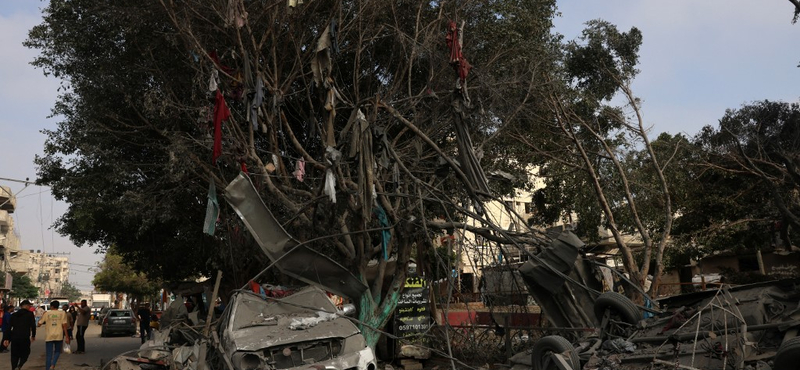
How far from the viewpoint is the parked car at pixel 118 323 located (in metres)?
32.9

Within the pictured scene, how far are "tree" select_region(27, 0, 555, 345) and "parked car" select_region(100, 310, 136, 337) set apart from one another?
1611 cm

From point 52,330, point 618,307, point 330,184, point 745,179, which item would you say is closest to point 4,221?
point 52,330

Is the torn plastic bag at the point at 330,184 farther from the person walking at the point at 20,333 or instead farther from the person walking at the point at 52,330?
the person walking at the point at 52,330

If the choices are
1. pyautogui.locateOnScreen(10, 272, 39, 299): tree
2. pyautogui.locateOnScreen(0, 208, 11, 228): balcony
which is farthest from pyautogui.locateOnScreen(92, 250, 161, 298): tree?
pyautogui.locateOnScreen(10, 272, 39, 299): tree

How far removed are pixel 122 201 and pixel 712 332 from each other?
1442 cm

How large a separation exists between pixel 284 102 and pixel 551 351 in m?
9.16

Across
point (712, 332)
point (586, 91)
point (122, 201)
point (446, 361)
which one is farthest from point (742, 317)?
point (122, 201)

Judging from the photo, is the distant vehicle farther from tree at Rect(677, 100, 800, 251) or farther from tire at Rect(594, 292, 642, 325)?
tire at Rect(594, 292, 642, 325)

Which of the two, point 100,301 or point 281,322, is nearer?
point 281,322

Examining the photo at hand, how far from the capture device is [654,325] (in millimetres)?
8664

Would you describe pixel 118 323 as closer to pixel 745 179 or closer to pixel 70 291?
pixel 745 179

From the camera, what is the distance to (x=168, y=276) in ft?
78.8

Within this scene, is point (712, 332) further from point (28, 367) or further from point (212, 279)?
point (212, 279)

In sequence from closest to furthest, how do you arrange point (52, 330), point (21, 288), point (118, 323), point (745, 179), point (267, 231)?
point (267, 231)
point (52, 330)
point (745, 179)
point (118, 323)
point (21, 288)
